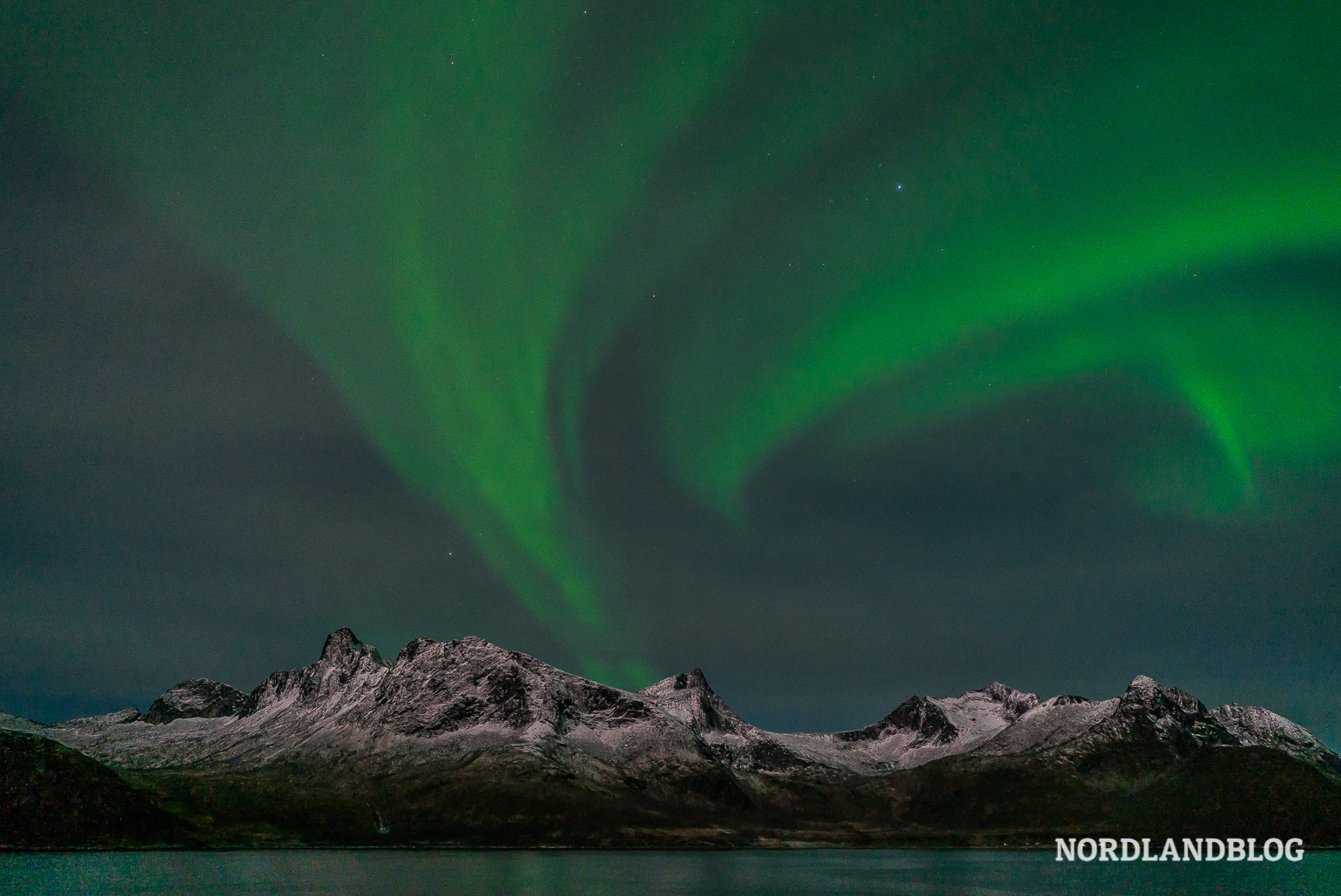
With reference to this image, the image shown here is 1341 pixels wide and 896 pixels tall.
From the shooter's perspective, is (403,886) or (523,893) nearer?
(523,893)

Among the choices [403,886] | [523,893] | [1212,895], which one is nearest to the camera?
[523,893]

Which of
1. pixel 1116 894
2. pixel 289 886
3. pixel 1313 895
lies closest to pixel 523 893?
pixel 289 886

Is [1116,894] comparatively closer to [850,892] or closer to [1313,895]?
[1313,895]

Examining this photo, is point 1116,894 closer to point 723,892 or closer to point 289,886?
point 723,892

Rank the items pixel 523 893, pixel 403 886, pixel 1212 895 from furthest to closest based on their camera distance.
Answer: pixel 1212 895 → pixel 403 886 → pixel 523 893

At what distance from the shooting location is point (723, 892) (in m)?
192

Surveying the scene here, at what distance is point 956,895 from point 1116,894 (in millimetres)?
39092

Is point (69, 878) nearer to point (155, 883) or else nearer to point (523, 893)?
point (155, 883)

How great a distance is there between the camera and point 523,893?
560ft

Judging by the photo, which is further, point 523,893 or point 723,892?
point 723,892

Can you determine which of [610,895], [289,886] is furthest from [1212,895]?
[289,886]

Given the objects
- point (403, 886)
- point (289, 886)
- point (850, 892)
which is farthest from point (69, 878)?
point (850, 892)

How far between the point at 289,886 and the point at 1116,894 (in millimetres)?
186264

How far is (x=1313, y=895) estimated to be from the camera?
634 ft
